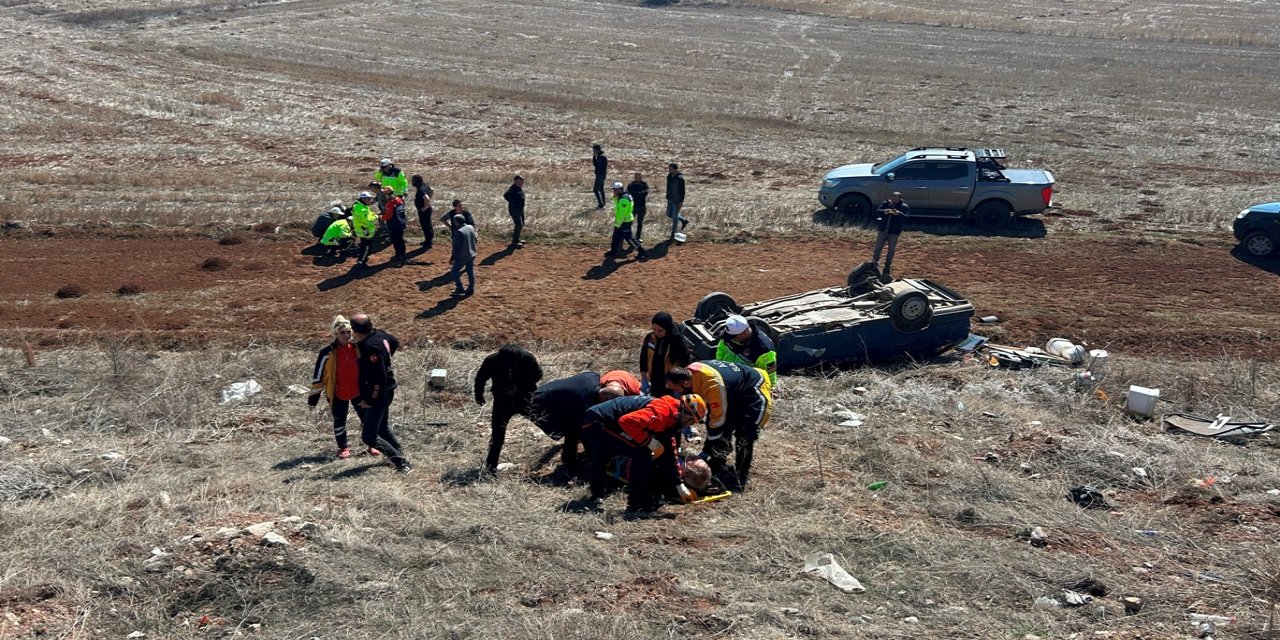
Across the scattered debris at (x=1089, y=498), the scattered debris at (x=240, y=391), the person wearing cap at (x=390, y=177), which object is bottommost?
the scattered debris at (x=240, y=391)

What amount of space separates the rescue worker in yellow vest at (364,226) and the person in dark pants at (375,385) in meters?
7.98

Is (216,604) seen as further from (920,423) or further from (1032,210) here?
(1032,210)

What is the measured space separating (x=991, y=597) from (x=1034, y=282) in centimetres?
1108

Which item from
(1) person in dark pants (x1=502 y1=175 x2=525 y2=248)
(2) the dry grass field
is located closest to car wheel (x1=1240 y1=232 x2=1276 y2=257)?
(2) the dry grass field

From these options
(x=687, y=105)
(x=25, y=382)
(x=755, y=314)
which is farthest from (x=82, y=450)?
(x=687, y=105)

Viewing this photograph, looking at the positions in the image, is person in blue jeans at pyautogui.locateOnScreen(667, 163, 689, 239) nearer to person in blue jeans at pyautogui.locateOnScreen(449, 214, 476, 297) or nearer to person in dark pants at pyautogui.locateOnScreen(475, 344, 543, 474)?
person in blue jeans at pyautogui.locateOnScreen(449, 214, 476, 297)

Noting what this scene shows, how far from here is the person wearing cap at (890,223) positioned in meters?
16.0

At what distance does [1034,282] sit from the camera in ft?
53.9

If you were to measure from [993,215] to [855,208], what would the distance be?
8.88 ft

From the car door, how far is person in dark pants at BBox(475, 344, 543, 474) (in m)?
13.0

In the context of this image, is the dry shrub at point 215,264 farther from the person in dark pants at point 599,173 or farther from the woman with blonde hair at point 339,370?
the woman with blonde hair at point 339,370

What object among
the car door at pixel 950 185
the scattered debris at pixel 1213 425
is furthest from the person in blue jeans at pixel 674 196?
the scattered debris at pixel 1213 425

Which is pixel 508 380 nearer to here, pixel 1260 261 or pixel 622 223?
pixel 622 223

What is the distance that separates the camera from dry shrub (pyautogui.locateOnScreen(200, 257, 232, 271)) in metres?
16.8
